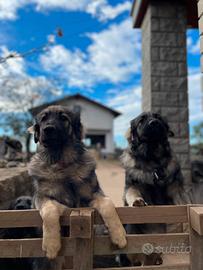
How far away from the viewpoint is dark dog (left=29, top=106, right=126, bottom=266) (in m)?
2.41

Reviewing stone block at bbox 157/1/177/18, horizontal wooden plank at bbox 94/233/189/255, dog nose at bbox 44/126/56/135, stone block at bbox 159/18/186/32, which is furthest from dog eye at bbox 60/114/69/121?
stone block at bbox 157/1/177/18

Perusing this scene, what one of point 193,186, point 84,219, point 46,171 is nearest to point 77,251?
point 84,219

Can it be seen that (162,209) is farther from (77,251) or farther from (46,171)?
(46,171)

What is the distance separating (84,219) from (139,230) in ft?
4.71

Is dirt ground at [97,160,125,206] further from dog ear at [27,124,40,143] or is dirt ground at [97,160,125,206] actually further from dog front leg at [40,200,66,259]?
dog front leg at [40,200,66,259]

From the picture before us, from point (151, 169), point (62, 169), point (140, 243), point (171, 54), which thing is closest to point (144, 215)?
point (140, 243)

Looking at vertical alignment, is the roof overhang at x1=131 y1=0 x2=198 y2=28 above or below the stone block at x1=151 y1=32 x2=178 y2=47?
above

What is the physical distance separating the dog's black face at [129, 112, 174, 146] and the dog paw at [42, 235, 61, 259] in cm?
176

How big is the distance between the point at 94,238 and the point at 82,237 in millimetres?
164

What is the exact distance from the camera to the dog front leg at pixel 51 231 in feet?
6.33

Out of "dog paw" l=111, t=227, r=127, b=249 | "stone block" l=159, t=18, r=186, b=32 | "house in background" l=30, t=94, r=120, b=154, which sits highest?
"house in background" l=30, t=94, r=120, b=154

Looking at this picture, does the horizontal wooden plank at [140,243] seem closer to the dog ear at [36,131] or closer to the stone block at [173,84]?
the dog ear at [36,131]

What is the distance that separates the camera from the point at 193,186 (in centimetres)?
481

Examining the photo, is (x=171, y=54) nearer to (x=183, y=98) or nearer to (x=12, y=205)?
(x=183, y=98)
